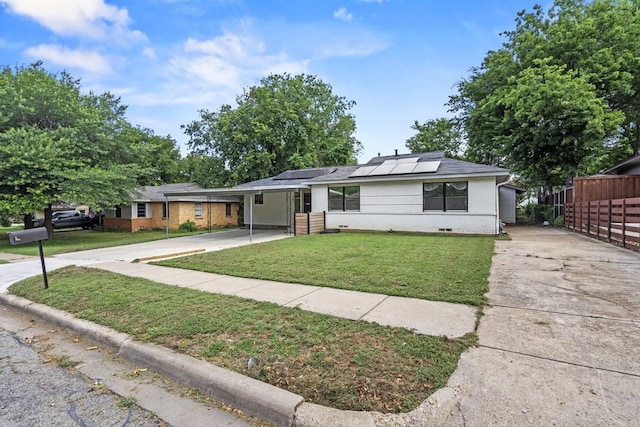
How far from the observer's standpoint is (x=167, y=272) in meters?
6.84

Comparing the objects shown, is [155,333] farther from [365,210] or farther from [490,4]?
[490,4]

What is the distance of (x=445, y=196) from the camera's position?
13.2 meters

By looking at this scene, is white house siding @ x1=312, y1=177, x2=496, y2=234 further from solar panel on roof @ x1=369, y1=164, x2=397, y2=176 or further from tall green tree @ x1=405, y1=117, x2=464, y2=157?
tall green tree @ x1=405, y1=117, x2=464, y2=157

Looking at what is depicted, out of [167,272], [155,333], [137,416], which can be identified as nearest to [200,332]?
[155,333]

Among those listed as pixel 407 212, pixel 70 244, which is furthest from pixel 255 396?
A: pixel 70 244

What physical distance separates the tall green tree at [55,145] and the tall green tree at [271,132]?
374 inches

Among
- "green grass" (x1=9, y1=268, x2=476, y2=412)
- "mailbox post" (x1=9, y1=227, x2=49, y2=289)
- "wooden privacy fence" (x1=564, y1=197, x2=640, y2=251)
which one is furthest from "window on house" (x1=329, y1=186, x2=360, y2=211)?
"mailbox post" (x1=9, y1=227, x2=49, y2=289)

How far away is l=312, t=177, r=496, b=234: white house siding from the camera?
40.8ft

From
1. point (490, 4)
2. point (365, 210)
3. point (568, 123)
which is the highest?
point (490, 4)

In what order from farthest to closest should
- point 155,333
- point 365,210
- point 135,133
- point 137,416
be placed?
point 135,133, point 365,210, point 155,333, point 137,416

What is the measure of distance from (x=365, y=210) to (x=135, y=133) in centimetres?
1356

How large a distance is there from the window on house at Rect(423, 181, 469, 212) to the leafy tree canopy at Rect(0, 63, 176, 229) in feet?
43.8

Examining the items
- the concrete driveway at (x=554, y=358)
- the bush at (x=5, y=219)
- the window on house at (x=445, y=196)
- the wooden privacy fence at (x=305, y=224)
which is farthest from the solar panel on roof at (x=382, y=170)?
the bush at (x=5, y=219)

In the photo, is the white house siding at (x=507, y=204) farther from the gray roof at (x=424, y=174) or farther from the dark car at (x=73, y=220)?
the dark car at (x=73, y=220)
